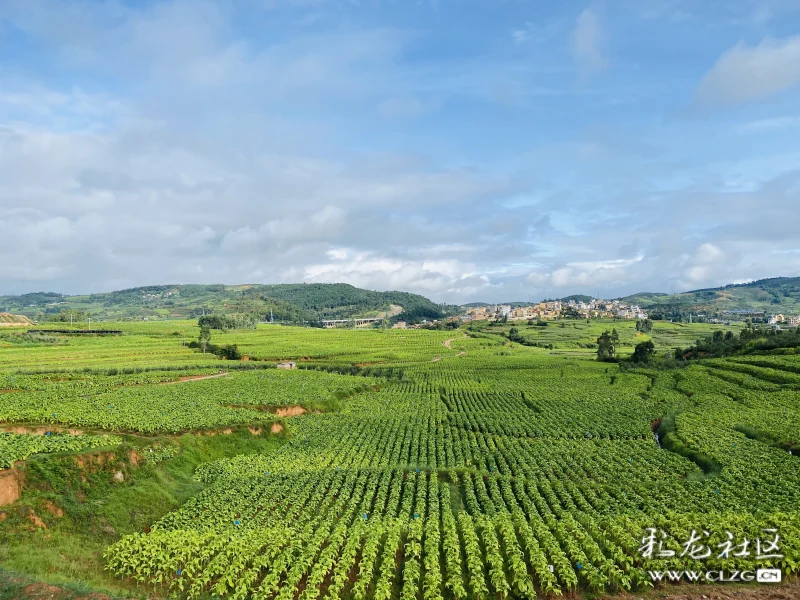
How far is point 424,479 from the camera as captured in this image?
28578 millimetres

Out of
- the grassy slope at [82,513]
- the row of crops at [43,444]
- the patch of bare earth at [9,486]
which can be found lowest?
the grassy slope at [82,513]

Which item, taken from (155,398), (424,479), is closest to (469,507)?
(424,479)

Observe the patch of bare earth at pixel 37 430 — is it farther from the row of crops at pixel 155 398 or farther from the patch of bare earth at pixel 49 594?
the patch of bare earth at pixel 49 594

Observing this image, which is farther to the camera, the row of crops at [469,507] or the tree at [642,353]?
the tree at [642,353]

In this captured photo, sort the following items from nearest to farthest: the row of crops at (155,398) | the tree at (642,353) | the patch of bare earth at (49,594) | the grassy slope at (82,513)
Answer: the patch of bare earth at (49,594)
the grassy slope at (82,513)
the row of crops at (155,398)
the tree at (642,353)

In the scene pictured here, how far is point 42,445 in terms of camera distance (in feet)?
83.1

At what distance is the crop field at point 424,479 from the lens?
17516 millimetres

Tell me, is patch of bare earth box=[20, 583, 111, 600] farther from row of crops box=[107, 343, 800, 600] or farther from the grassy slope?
row of crops box=[107, 343, 800, 600]

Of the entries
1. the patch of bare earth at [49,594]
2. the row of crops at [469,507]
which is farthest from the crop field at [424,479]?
the patch of bare earth at [49,594]

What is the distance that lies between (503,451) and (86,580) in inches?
1097

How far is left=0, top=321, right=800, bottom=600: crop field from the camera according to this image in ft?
57.5

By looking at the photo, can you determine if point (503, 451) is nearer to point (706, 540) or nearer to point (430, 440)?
point (430, 440)

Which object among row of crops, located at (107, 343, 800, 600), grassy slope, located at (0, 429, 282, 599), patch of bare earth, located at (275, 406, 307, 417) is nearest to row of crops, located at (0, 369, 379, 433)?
patch of bare earth, located at (275, 406, 307, 417)

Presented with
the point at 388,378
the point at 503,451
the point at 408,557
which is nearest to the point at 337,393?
the point at 388,378
